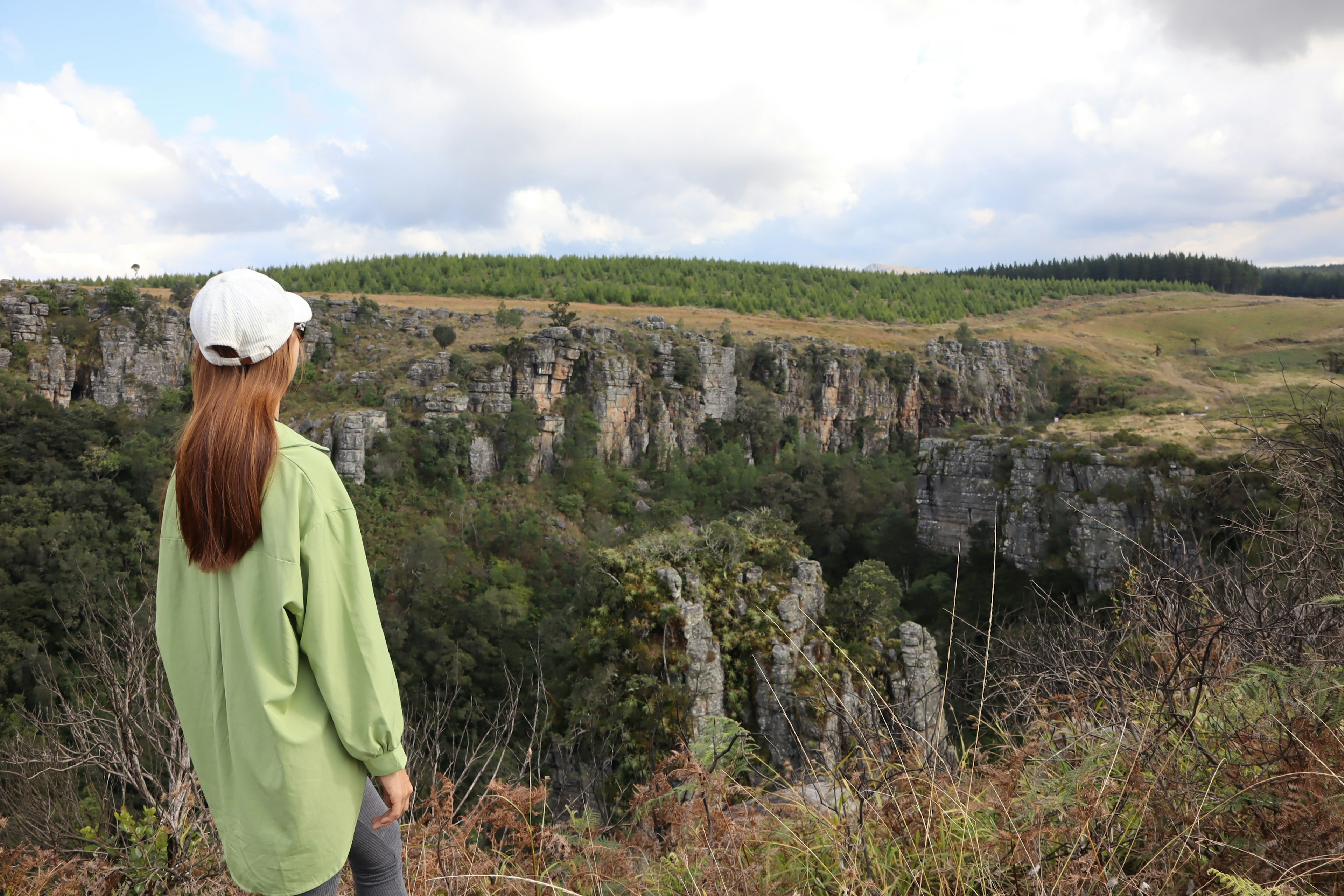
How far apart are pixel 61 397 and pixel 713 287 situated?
4396 cm

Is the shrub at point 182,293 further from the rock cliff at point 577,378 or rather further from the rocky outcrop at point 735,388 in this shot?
the rocky outcrop at point 735,388

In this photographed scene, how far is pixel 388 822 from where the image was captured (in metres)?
1.34

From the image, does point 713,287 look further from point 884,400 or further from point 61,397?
point 61,397

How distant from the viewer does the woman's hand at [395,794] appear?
1.30m

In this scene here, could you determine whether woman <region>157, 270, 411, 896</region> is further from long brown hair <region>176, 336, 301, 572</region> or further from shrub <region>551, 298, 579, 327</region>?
shrub <region>551, 298, 579, 327</region>

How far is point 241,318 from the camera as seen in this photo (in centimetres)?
126

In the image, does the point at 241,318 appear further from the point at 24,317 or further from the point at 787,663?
the point at 24,317

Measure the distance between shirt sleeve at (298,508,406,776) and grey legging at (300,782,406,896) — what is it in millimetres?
166

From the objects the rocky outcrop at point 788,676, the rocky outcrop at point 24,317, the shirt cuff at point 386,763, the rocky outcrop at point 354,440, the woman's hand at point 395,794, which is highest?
the rocky outcrop at point 24,317

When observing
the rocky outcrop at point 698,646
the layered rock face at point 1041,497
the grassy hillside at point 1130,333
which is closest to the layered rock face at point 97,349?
the grassy hillside at point 1130,333

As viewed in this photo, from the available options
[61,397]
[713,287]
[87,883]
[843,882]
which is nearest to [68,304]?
[61,397]

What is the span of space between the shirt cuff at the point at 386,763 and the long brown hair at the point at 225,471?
0.43 meters

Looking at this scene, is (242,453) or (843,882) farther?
(843,882)

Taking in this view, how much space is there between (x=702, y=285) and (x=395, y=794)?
60.2m
